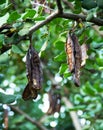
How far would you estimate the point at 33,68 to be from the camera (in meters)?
0.99

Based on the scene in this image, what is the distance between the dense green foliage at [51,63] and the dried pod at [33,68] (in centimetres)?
4

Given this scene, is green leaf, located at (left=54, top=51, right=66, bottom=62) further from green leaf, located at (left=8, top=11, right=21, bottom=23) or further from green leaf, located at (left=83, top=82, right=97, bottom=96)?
green leaf, located at (left=83, top=82, right=97, bottom=96)

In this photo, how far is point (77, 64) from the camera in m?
0.94

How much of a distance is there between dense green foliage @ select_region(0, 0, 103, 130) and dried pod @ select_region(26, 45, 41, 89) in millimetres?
45

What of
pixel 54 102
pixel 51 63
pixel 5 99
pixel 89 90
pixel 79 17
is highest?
pixel 79 17

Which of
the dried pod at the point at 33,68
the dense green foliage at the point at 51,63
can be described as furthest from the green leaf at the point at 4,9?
the dried pod at the point at 33,68

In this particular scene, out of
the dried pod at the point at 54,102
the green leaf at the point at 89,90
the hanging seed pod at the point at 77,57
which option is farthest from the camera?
the dried pod at the point at 54,102

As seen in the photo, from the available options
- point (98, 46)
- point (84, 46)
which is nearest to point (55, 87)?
point (98, 46)

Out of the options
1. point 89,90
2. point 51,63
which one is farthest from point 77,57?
point 51,63

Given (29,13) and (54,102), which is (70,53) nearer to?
(29,13)

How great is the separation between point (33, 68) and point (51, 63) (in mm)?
1602

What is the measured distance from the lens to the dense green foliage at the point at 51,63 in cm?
99

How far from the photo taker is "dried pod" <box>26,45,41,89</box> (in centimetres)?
96

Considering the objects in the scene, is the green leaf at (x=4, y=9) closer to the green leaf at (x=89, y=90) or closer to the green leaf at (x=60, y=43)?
the green leaf at (x=60, y=43)
